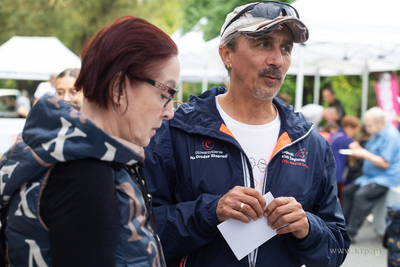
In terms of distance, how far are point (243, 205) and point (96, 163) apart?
69 centimetres

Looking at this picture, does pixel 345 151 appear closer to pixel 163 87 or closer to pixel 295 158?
pixel 295 158

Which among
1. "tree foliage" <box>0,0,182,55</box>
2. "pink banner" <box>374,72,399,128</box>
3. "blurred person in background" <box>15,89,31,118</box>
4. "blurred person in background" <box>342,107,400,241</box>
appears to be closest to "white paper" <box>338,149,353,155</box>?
"blurred person in background" <box>342,107,400,241</box>

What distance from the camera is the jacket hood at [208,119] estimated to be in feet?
5.72

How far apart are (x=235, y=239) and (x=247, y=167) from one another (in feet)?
1.07

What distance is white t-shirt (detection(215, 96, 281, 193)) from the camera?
5.82 feet

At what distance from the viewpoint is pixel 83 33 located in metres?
23.7

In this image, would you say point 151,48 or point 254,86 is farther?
point 254,86

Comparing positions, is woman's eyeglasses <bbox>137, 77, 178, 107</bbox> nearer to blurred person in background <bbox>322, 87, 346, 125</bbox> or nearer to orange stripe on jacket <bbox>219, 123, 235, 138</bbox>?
orange stripe on jacket <bbox>219, 123, 235, 138</bbox>

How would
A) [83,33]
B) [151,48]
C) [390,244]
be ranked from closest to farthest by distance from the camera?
1. [151,48]
2. [390,244]
3. [83,33]

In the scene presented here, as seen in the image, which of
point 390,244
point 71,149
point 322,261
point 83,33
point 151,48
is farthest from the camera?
point 83,33

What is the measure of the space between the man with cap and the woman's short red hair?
2.06 feet

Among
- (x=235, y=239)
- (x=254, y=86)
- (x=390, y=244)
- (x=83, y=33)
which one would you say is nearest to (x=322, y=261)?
(x=235, y=239)

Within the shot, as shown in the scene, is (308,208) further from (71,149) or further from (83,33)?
(83,33)

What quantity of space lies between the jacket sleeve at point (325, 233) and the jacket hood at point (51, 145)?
37.0 inches
